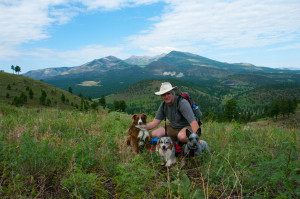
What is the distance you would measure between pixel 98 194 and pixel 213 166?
2654mm

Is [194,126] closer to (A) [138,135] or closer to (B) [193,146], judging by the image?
(B) [193,146]

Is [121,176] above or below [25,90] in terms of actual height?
above

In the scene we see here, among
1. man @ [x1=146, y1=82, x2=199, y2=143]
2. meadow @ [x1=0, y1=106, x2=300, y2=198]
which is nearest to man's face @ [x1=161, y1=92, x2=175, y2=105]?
man @ [x1=146, y1=82, x2=199, y2=143]

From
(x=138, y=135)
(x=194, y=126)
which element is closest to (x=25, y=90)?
(x=138, y=135)

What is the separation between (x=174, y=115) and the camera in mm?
5758

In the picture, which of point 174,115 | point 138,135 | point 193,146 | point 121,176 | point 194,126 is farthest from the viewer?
point 174,115

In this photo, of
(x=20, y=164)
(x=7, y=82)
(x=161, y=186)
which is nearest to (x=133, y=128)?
(x=161, y=186)

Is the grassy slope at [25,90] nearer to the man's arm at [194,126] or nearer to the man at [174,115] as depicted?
the man at [174,115]

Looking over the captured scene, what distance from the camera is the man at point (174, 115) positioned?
516 cm

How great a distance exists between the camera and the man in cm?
516

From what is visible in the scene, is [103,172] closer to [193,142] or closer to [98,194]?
[98,194]

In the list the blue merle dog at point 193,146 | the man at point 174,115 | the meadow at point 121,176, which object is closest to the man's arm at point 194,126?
the man at point 174,115

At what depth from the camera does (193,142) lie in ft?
14.3

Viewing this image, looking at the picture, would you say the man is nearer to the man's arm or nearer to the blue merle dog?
the man's arm
